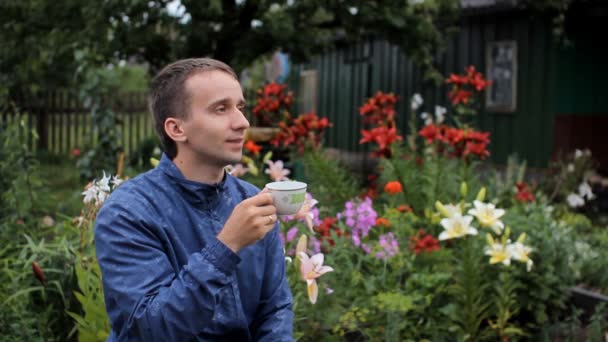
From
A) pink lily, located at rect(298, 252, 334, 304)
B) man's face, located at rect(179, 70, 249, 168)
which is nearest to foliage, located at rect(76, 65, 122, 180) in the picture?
pink lily, located at rect(298, 252, 334, 304)

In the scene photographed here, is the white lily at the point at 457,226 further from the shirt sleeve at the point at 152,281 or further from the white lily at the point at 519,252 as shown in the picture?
the shirt sleeve at the point at 152,281

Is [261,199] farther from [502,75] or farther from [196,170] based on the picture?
[502,75]

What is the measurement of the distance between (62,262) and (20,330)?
440 millimetres

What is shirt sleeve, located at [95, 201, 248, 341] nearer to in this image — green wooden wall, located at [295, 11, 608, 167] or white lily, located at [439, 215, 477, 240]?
white lily, located at [439, 215, 477, 240]

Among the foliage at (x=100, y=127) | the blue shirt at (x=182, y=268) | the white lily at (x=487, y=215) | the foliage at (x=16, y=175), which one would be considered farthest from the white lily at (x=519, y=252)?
the foliage at (x=100, y=127)

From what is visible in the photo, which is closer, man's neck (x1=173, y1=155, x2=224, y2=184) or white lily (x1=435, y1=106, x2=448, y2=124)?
man's neck (x1=173, y1=155, x2=224, y2=184)

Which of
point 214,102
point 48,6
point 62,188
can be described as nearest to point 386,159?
point 214,102

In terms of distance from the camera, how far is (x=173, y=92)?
2006 mm

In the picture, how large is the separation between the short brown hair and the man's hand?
342 mm

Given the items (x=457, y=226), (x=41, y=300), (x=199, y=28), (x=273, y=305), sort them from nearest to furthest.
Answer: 1. (x=273, y=305)
2. (x=41, y=300)
3. (x=457, y=226)
4. (x=199, y=28)

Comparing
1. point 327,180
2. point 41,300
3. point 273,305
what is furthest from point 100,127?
point 273,305

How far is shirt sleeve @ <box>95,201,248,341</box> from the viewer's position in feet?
5.76

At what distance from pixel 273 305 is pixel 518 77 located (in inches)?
382

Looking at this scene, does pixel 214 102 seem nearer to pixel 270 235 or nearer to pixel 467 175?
pixel 270 235
